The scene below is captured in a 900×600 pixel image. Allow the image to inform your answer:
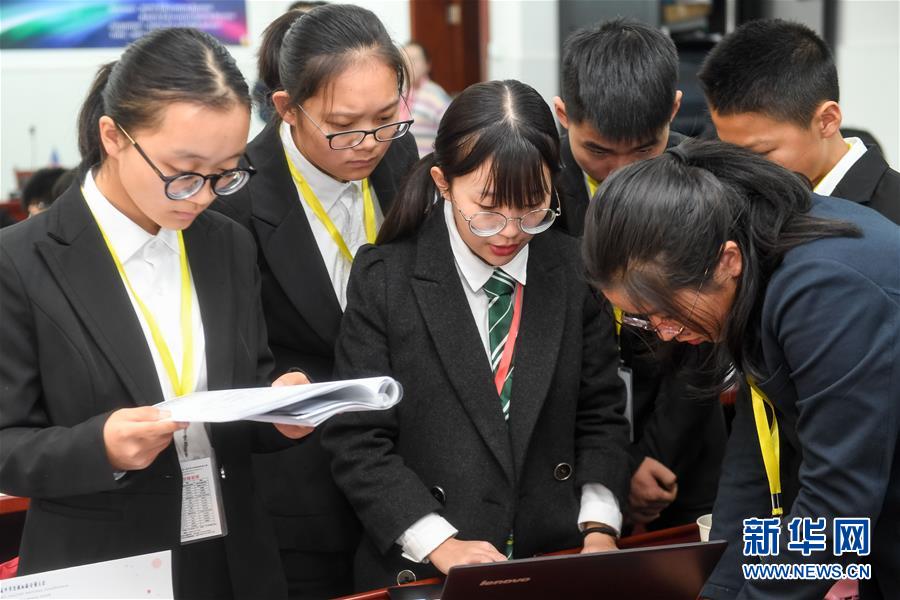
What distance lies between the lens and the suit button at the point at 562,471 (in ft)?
6.02

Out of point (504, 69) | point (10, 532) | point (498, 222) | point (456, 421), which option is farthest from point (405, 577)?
point (504, 69)

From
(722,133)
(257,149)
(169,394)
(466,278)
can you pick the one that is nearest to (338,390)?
(169,394)

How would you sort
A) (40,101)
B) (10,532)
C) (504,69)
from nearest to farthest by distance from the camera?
(10,532) → (40,101) → (504,69)

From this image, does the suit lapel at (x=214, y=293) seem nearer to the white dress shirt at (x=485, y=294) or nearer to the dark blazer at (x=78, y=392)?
the dark blazer at (x=78, y=392)

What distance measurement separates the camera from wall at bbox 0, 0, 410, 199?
624cm

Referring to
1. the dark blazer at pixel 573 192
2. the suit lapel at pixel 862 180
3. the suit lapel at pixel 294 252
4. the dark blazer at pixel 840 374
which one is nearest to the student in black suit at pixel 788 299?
the dark blazer at pixel 840 374

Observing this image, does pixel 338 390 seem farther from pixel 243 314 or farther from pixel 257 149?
pixel 257 149

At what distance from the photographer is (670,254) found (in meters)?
1.39

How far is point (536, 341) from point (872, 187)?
722 millimetres

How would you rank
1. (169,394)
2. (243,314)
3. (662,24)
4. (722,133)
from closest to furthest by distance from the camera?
(169,394) → (243,314) → (722,133) → (662,24)

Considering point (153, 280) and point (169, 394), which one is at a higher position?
point (153, 280)

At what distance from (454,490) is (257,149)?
835 mm

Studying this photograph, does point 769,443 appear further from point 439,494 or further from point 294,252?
point 294,252

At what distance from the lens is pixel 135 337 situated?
158 centimetres
